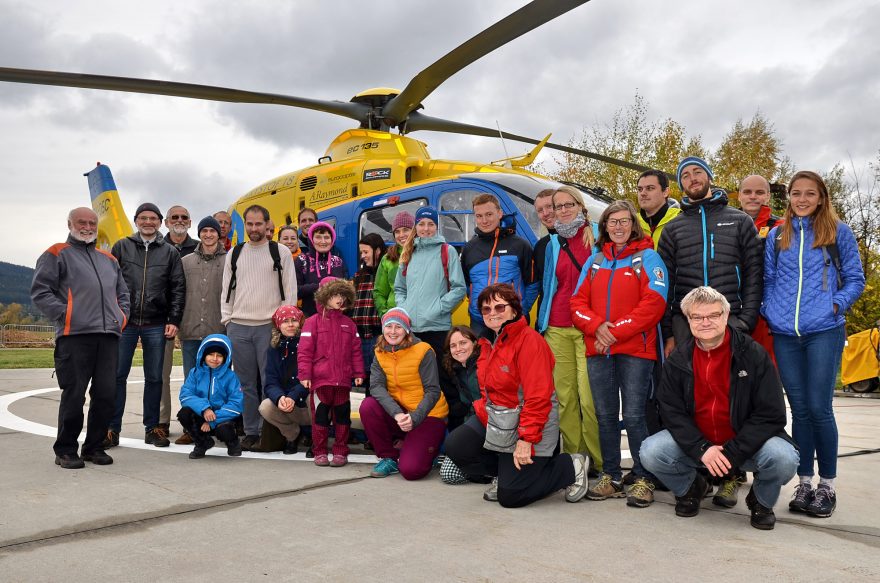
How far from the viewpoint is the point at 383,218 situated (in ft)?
21.1

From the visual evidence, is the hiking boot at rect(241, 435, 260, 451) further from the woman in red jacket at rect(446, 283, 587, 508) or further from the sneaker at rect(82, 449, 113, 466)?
the woman in red jacket at rect(446, 283, 587, 508)

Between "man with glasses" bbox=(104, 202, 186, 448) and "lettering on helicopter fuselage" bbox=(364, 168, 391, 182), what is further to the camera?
"lettering on helicopter fuselage" bbox=(364, 168, 391, 182)

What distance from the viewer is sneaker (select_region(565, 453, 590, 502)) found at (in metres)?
3.88

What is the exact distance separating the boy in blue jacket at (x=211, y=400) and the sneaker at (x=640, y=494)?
2.95 m

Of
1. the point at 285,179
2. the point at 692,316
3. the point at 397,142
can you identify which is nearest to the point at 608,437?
the point at 692,316

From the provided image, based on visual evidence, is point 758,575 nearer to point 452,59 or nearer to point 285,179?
point 452,59

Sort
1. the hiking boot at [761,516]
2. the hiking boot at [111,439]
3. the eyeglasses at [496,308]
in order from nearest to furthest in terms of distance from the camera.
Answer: the hiking boot at [761,516], the eyeglasses at [496,308], the hiking boot at [111,439]

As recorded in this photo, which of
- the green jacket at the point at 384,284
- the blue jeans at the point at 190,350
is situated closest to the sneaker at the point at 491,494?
the green jacket at the point at 384,284

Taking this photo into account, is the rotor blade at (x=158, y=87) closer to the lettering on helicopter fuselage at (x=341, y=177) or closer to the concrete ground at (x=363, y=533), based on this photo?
the lettering on helicopter fuselage at (x=341, y=177)

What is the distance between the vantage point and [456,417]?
5.03 meters

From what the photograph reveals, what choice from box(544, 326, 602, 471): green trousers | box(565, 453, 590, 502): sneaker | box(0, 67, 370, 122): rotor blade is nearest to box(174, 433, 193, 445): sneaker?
box(544, 326, 602, 471): green trousers

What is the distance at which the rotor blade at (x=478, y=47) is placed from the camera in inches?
191

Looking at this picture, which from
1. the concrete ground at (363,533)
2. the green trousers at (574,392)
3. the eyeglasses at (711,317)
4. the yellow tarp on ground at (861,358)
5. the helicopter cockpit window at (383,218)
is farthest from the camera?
the yellow tarp on ground at (861,358)

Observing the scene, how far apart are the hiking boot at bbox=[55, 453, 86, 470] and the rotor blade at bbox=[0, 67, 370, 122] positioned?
12.9ft
